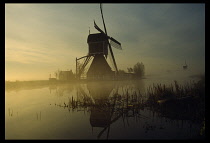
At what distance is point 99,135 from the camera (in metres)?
6.09

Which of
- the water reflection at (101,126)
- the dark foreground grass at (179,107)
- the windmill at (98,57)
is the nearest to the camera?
the water reflection at (101,126)

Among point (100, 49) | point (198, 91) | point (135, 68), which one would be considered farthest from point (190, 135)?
point (135, 68)

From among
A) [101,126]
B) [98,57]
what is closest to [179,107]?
[101,126]

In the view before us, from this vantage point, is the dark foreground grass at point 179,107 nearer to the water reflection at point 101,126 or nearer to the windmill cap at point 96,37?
the water reflection at point 101,126

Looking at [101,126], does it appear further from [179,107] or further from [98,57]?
[98,57]

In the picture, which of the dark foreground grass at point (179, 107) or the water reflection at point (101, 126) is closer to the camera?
the water reflection at point (101, 126)

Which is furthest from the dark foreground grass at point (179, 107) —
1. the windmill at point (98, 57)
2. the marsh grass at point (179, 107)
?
the windmill at point (98, 57)

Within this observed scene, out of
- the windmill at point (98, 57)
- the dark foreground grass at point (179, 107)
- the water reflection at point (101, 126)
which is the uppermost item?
the windmill at point (98, 57)

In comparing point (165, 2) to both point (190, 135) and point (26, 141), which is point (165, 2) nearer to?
point (190, 135)

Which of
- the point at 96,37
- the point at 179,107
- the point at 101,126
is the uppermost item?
the point at 96,37

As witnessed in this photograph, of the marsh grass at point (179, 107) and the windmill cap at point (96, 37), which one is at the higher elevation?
the windmill cap at point (96, 37)

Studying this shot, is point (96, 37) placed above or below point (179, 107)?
above

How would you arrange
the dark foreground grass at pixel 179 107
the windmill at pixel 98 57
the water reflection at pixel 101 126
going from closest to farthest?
the water reflection at pixel 101 126 → the dark foreground grass at pixel 179 107 → the windmill at pixel 98 57

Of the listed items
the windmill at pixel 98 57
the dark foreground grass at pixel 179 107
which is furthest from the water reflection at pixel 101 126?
the windmill at pixel 98 57
